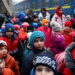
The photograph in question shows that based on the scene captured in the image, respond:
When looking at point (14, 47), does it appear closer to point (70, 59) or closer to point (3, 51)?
point (3, 51)

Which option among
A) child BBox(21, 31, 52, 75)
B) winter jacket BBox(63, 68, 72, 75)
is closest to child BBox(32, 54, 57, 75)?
winter jacket BBox(63, 68, 72, 75)

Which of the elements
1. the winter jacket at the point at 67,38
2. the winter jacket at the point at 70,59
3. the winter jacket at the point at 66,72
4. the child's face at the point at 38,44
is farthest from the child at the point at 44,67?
the winter jacket at the point at 67,38

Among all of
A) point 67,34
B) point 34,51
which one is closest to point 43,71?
point 34,51

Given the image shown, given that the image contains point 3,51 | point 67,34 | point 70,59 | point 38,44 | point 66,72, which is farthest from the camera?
point 67,34

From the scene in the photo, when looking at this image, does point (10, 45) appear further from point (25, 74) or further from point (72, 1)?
point (72, 1)

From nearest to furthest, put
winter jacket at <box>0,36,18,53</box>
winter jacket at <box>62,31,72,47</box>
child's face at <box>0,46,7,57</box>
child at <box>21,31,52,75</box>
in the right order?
child at <box>21,31,52,75</box> < child's face at <box>0,46,7,57</box> < winter jacket at <box>0,36,18,53</box> < winter jacket at <box>62,31,72,47</box>

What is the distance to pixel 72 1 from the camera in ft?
52.8

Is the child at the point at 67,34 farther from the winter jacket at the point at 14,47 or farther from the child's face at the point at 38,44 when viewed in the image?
the child's face at the point at 38,44

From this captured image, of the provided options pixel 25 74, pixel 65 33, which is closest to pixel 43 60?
pixel 25 74

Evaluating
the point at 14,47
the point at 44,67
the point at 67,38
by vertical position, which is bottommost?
the point at 67,38

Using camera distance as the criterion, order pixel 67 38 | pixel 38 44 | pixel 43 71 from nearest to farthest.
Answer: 1. pixel 43 71
2. pixel 38 44
3. pixel 67 38

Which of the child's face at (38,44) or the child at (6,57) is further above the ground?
the child's face at (38,44)

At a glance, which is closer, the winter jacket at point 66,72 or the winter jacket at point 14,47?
the winter jacket at point 66,72

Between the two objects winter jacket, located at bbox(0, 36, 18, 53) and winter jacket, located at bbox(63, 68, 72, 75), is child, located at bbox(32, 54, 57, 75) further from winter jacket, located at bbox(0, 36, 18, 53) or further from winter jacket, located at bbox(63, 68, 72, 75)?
winter jacket, located at bbox(0, 36, 18, 53)
